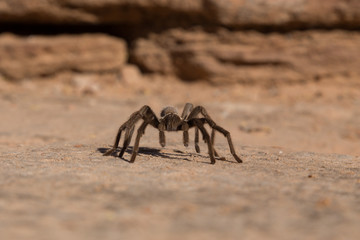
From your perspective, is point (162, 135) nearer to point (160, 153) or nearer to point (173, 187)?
point (160, 153)

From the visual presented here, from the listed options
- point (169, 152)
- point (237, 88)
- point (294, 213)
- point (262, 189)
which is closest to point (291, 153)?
point (169, 152)

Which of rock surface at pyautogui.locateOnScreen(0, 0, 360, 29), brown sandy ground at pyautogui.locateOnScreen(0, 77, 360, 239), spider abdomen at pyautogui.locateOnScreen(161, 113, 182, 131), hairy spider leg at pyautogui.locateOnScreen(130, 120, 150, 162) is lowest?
brown sandy ground at pyautogui.locateOnScreen(0, 77, 360, 239)

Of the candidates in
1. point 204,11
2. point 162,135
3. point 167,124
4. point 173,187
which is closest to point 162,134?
point 162,135

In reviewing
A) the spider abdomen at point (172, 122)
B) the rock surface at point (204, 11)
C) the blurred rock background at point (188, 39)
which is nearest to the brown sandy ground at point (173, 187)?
the spider abdomen at point (172, 122)

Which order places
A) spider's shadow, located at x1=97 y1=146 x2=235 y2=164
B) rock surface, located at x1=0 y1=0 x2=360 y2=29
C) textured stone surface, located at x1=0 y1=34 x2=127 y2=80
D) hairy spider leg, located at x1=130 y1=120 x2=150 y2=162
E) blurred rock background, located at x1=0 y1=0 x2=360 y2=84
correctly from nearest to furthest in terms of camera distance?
1. hairy spider leg, located at x1=130 y1=120 x2=150 y2=162
2. spider's shadow, located at x1=97 y1=146 x2=235 y2=164
3. rock surface, located at x1=0 y1=0 x2=360 y2=29
4. blurred rock background, located at x1=0 y1=0 x2=360 y2=84
5. textured stone surface, located at x1=0 y1=34 x2=127 y2=80

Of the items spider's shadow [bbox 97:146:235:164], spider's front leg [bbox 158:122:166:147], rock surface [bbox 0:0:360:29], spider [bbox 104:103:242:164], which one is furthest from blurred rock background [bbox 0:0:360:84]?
spider's front leg [bbox 158:122:166:147]

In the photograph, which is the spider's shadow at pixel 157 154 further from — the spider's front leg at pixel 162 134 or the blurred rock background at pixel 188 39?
the blurred rock background at pixel 188 39

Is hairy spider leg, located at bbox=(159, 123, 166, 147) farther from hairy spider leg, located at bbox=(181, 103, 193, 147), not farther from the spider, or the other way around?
hairy spider leg, located at bbox=(181, 103, 193, 147)
